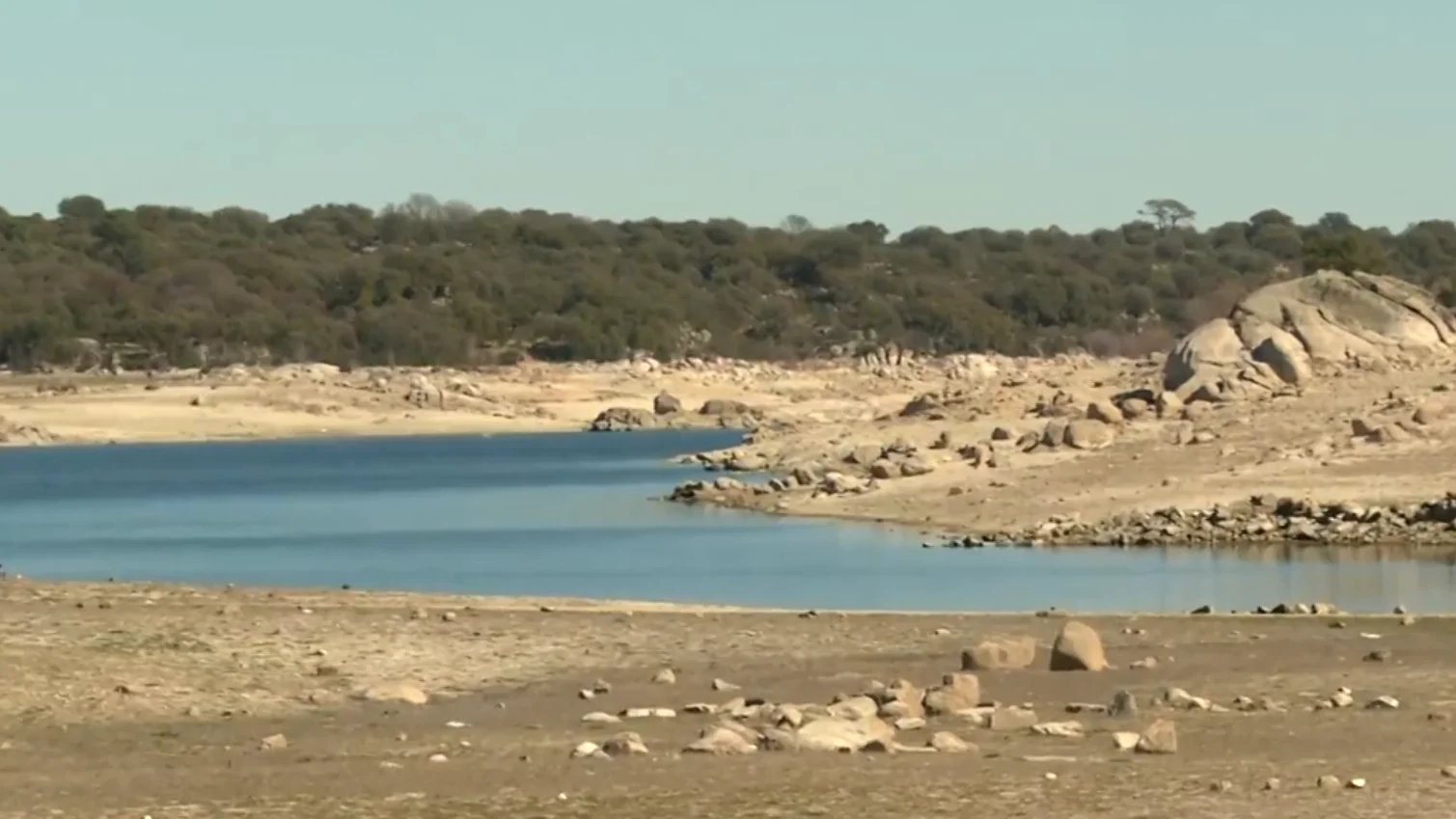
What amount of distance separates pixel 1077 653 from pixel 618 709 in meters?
3.37

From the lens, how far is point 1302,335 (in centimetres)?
5012

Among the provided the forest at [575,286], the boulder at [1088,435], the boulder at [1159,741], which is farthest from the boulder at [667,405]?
the boulder at [1159,741]

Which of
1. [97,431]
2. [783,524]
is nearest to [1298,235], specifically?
[97,431]

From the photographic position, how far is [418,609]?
23.1 metres

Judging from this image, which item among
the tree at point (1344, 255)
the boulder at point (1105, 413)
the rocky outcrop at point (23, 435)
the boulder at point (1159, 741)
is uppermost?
the tree at point (1344, 255)

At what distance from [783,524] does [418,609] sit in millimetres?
19037

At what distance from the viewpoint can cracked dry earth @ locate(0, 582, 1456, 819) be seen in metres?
13.0

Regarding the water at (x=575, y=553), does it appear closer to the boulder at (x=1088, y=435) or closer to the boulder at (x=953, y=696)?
the boulder at (x=1088, y=435)

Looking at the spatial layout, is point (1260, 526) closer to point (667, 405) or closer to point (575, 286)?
point (667, 405)

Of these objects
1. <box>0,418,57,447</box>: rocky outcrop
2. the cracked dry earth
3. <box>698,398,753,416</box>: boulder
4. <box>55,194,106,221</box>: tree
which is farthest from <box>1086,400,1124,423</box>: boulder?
<box>55,194,106,221</box>: tree

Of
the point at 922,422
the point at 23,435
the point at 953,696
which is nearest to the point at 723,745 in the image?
the point at 953,696

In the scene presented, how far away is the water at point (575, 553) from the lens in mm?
28781

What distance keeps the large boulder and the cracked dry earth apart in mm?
26650

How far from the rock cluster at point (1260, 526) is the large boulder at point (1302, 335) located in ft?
38.4
